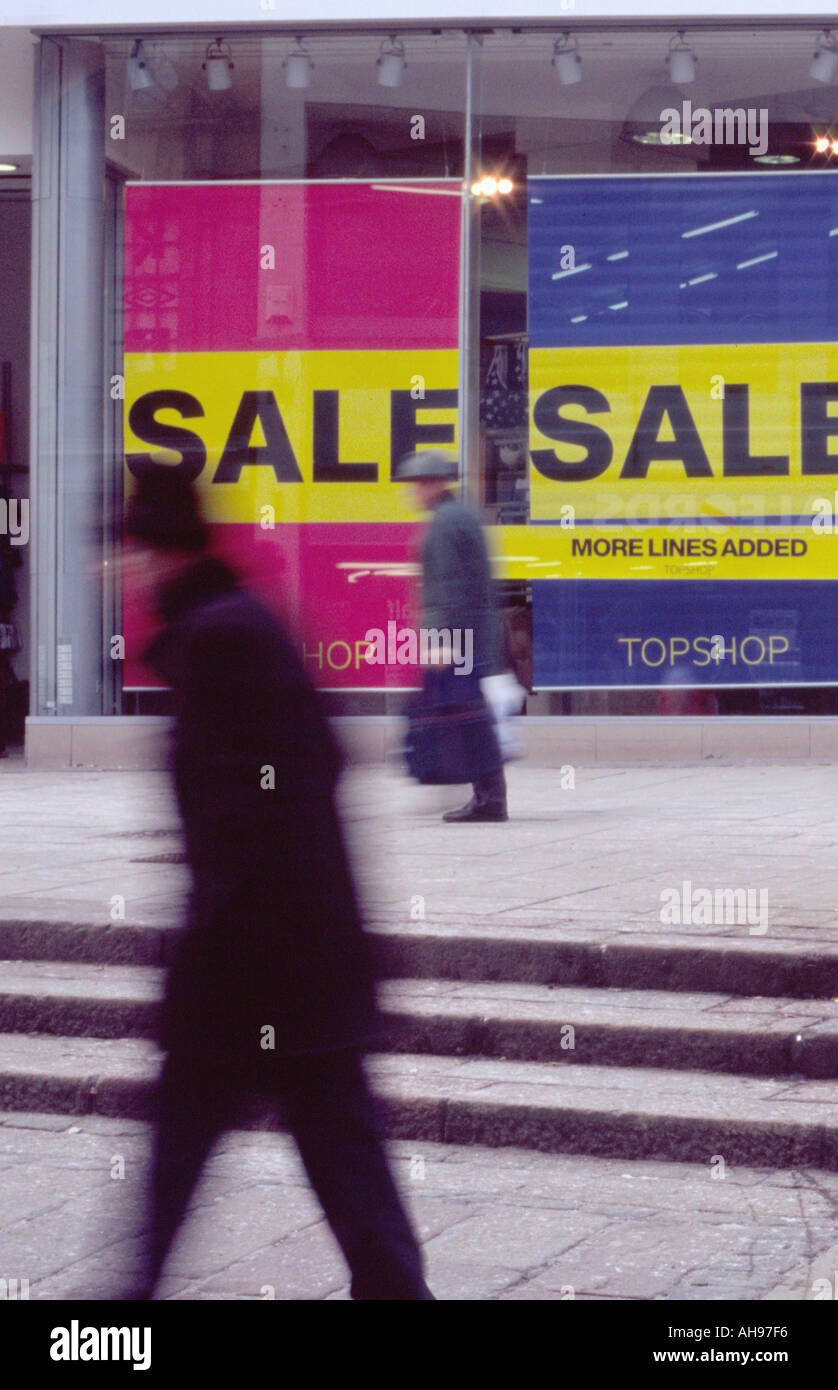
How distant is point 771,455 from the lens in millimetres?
12055

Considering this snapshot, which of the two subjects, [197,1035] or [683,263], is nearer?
[197,1035]

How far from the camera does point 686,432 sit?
12.1 m

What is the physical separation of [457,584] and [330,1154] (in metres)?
5.54

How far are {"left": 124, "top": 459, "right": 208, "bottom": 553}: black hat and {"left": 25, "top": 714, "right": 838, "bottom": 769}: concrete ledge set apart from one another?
866cm

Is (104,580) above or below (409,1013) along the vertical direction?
above

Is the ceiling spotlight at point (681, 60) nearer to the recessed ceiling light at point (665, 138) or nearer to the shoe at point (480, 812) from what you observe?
the recessed ceiling light at point (665, 138)

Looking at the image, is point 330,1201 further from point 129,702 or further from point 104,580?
point 129,702

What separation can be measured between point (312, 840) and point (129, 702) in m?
8.76

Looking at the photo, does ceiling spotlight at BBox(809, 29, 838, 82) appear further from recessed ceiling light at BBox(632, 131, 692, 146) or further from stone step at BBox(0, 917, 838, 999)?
stone step at BBox(0, 917, 838, 999)

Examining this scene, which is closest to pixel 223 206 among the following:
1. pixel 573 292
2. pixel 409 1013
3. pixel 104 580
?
pixel 573 292

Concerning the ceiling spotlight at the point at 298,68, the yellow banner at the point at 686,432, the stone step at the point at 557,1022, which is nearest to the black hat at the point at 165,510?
the stone step at the point at 557,1022

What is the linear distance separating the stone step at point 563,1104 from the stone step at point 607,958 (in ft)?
1.45

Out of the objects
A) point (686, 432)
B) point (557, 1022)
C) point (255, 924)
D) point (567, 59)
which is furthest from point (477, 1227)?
point (567, 59)

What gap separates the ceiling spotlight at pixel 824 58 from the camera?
11805 mm
